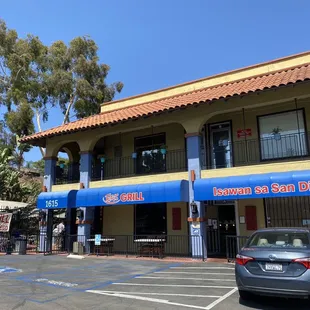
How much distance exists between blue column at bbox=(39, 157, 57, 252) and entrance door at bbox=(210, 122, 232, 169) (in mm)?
8972

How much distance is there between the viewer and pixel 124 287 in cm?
841

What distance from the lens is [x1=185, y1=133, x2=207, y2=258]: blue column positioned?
44.0 feet

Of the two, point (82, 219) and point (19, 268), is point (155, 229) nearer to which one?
point (82, 219)

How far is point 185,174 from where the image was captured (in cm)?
1473

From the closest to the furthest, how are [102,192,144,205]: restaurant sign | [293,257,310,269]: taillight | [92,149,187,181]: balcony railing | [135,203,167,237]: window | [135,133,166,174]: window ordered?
[293,257,310,269]: taillight
[102,192,144,205]: restaurant sign
[92,149,187,181]: balcony railing
[135,203,167,237]: window
[135,133,166,174]: window

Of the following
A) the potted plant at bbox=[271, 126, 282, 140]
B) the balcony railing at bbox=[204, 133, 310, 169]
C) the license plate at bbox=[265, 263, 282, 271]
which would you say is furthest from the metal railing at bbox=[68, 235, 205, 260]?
the license plate at bbox=[265, 263, 282, 271]

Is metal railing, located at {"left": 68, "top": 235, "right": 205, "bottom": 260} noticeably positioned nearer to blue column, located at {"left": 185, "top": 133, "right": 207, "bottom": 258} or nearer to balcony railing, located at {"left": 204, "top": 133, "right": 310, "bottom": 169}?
blue column, located at {"left": 185, "top": 133, "right": 207, "bottom": 258}

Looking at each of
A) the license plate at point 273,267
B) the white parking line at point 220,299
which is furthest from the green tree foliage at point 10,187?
the license plate at point 273,267

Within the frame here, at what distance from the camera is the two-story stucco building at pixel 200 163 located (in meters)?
13.1

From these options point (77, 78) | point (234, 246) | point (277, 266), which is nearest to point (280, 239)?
point (277, 266)

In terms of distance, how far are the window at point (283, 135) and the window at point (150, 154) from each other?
5.14 m

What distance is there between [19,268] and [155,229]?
7238 mm

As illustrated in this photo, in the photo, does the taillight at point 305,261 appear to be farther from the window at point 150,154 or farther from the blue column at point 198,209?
the window at point 150,154

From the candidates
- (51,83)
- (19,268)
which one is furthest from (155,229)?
(51,83)
